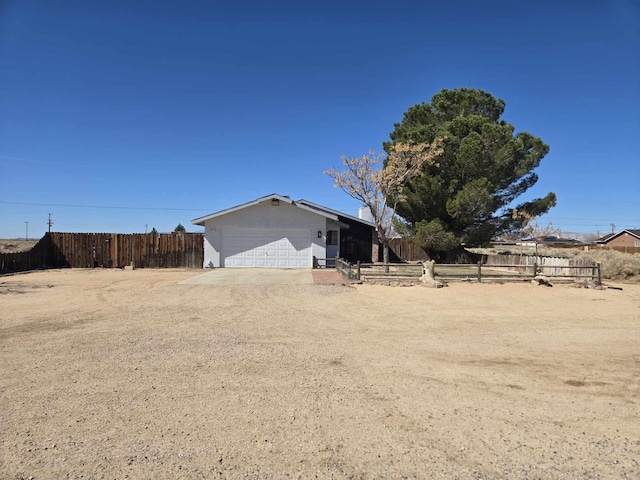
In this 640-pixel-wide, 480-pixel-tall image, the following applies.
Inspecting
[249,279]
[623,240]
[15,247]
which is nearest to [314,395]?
[249,279]

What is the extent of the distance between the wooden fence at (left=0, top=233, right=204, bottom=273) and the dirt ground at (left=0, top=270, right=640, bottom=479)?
12425 mm

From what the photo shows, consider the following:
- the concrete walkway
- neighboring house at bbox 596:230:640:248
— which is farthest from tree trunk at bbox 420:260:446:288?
neighboring house at bbox 596:230:640:248

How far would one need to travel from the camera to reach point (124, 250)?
2152 cm

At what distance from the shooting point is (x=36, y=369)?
5016mm

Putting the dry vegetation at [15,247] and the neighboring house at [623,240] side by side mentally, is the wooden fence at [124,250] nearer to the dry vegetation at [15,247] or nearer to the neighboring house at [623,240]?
the dry vegetation at [15,247]

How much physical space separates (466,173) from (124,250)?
20.1m

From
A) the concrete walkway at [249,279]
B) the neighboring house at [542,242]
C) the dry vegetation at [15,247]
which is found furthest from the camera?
the dry vegetation at [15,247]

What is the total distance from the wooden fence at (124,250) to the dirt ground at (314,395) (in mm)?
12425

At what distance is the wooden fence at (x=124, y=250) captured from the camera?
70.3 feet

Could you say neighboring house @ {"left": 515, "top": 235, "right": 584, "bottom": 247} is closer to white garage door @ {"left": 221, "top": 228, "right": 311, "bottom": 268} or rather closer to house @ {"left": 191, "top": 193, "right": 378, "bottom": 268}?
house @ {"left": 191, "top": 193, "right": 378, "bottom": 268}

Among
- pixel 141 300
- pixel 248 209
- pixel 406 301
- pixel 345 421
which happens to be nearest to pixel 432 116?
pixel 248 209

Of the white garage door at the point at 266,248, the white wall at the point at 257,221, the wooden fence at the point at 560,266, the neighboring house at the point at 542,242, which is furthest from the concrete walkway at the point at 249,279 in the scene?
the neighboring house at the point at 542,242

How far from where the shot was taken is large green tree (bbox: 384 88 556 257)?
21.4 meters

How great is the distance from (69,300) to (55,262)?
13.7 metres
